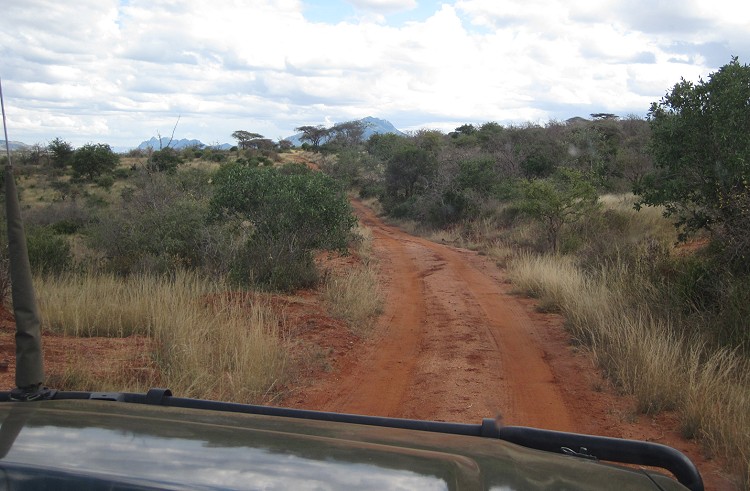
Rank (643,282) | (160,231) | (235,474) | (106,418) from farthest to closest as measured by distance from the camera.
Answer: (160,231), (643,282), (106,418), (235,474)

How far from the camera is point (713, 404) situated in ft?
19.0

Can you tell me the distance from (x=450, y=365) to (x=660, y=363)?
2446 millimetres

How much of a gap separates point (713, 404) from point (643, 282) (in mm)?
4361

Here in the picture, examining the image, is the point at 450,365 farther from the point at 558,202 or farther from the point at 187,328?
the point at 558,202

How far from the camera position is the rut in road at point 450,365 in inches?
264

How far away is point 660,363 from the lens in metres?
6.87

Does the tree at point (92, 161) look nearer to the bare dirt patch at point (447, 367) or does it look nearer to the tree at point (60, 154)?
the tree at point (60, 154)

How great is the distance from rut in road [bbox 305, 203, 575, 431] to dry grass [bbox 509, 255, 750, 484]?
755mm

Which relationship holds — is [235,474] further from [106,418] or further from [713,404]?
[713,404]

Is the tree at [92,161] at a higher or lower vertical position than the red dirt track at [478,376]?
higher

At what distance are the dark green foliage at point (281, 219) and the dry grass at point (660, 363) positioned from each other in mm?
4682

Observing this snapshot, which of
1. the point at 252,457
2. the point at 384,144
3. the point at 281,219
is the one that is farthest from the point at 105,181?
the point at 252,457

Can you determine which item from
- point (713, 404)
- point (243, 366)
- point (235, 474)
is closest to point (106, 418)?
point (235, 474)

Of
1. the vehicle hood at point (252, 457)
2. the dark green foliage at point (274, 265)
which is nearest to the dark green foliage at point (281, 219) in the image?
the dark green foliage at point (274, 265)
